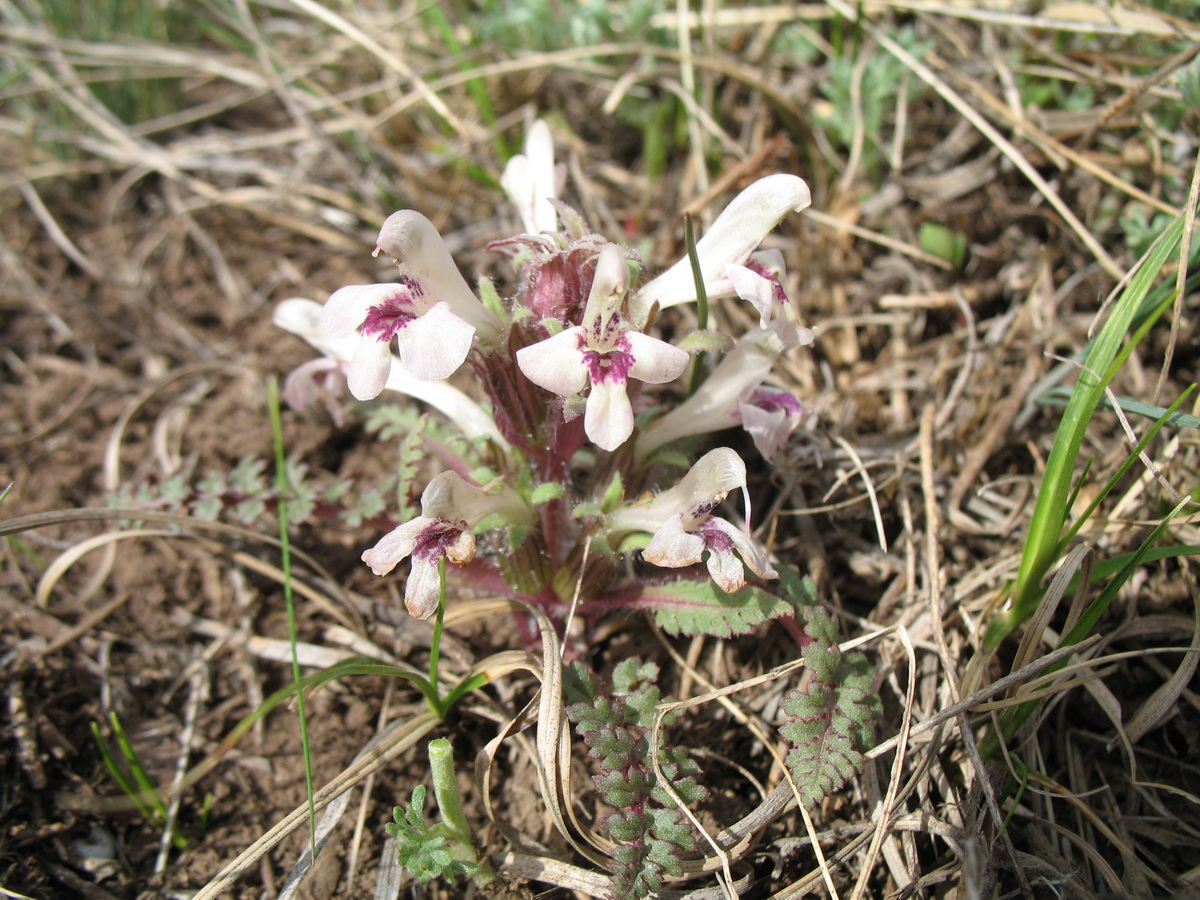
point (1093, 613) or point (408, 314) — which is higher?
point (408, 314)

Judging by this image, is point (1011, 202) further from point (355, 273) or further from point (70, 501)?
point (70, 501)

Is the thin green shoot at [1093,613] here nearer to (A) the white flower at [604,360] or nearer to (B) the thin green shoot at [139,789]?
(A) the white flower at [604,360]

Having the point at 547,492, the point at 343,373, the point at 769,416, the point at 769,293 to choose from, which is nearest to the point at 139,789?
the point at 343,373

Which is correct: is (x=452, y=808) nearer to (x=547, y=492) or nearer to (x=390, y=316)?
(x=547, y=492)

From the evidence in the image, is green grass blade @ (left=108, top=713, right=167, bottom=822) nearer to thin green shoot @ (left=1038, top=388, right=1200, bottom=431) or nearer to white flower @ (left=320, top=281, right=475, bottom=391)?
white flower @ (left=320, top=281, right=475, bottom=391)

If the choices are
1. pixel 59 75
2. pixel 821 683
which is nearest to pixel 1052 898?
pixel 821 683

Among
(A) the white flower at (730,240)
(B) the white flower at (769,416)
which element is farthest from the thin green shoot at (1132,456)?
(A) the white flower at (730,240)

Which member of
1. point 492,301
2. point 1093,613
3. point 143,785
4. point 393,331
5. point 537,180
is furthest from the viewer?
point 537,180

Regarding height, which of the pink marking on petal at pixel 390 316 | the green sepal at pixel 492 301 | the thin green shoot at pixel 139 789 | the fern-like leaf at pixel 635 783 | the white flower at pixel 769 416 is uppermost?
the pink marking on petal at pixel 390 316
